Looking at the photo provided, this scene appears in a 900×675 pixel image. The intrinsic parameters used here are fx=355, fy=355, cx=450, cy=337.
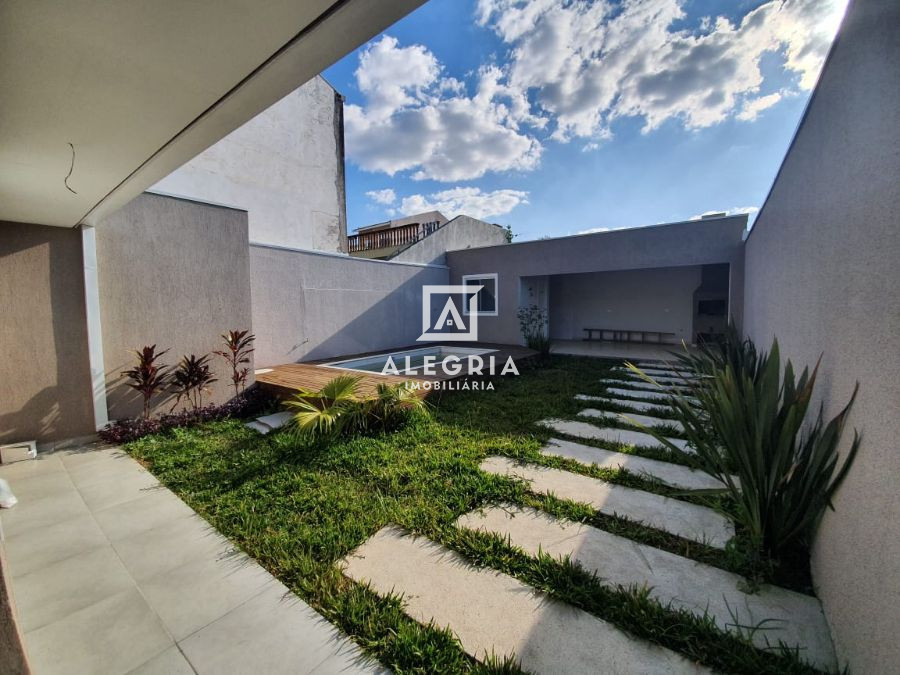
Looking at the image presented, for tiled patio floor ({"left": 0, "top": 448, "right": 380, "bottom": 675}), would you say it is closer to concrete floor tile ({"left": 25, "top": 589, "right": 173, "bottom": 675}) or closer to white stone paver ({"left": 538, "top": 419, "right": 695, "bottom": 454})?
concrete floor tile ({"left": 25, "top": 589, "right": 173, "bottom": 675})

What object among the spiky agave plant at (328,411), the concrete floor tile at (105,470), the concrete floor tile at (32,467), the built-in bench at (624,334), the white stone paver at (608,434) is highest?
the built-in bench at (624,334)

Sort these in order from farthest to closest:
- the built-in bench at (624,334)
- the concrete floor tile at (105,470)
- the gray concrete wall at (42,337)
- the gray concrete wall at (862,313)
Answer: the built-in bench at (624,334) < the gray concrete wall at (42,337) < the concrete floor tile at (105,470) < the gray concrete wall at (862,313)

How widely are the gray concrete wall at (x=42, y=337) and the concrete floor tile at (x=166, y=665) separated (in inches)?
184

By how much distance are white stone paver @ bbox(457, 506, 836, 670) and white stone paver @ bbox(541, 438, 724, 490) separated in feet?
3.86

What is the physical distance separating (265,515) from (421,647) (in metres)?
1.87

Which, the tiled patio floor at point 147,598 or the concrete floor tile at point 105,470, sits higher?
the concrete floor tile at point 105,470

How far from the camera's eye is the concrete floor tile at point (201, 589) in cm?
203

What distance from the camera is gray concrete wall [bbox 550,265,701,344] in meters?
13.0

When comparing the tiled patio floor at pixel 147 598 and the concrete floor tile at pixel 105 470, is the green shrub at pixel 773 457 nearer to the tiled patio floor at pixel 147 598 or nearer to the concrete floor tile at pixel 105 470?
the tiled patio floor at pixel 147 598

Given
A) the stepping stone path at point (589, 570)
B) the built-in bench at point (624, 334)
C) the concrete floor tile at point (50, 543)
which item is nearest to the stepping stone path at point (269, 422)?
the concrete floor tile at point (50, 543)

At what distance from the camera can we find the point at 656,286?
13438 mm

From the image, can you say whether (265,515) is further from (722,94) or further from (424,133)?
(424,133)

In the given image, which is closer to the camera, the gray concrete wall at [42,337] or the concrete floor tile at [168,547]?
the concrete floor tile at [168,547]

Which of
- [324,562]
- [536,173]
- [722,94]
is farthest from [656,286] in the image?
[324,562]
